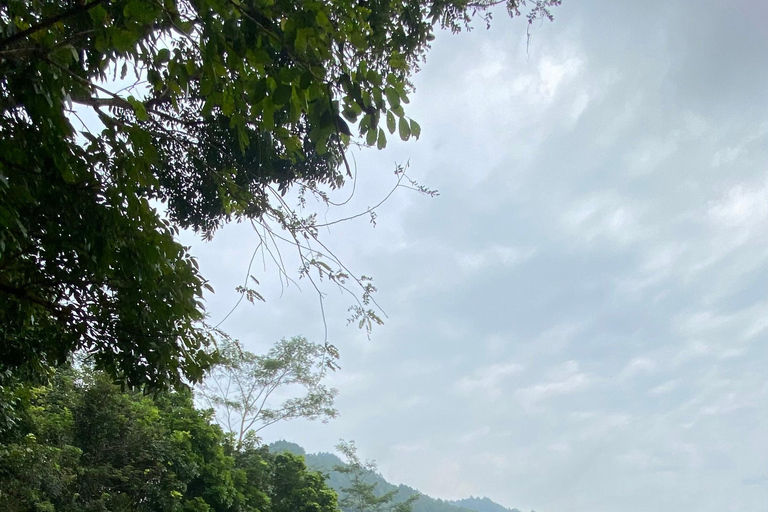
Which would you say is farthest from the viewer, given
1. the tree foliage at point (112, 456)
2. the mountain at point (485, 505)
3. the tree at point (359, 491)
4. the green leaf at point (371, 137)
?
the mountain at point (485, 505)

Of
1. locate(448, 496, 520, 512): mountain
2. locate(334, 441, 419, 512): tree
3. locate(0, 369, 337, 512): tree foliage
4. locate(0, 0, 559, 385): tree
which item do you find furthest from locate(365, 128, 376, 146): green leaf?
locate(448, 496, 520, 512): mountain

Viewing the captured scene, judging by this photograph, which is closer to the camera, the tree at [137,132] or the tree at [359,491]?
the tree at [137,132]

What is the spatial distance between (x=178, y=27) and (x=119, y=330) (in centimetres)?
180

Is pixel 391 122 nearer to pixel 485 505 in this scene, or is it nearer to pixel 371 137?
pixel 371 137

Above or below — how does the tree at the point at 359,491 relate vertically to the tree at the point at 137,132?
above

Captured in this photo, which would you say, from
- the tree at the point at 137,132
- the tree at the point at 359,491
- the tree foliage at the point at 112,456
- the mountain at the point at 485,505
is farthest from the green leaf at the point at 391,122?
the mountain at the point at 485,505

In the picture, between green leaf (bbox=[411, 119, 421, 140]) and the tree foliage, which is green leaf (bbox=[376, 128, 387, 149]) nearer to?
green leaf (bbox=[411, 119, 421, 140])

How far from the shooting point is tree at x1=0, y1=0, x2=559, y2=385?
1.25 meters

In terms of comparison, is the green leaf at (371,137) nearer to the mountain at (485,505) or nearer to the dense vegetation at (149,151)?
the dense vegetation at (149,151)

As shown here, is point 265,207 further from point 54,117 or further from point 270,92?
point 270,92

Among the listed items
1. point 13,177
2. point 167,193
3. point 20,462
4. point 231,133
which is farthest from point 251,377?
point 13,177

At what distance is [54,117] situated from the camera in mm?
1827

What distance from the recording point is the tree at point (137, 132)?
1.25m

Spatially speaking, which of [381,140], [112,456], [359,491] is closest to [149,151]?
[381,140]
